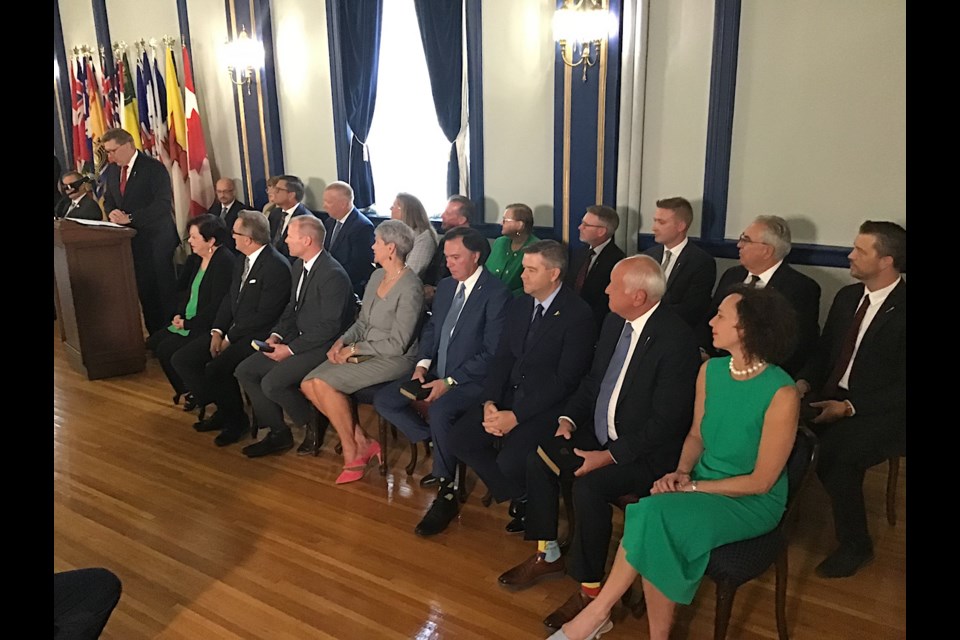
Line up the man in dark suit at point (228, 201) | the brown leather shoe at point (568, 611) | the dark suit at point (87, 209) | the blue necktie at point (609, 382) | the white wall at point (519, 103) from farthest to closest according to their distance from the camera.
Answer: the man in dark suit at point (228, 201), the dark suit at point (87, 209), the white wall at point (519, 103), the blue necktie at point (609, 382), the brown leather shoe at point (568, 611)

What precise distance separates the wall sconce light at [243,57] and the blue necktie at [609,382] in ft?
17.8

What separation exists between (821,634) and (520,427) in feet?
4.53

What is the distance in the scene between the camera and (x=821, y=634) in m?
2.52

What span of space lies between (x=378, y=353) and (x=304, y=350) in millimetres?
539

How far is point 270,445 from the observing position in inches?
164

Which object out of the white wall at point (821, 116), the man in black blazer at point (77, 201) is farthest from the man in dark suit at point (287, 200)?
the white wall at point (821, 116)

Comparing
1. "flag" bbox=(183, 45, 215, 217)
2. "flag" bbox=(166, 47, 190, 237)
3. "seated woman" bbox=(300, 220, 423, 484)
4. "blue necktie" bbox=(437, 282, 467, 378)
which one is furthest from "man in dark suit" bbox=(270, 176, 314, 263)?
"blue necktie" bbox=(437, 282, 467, 378)

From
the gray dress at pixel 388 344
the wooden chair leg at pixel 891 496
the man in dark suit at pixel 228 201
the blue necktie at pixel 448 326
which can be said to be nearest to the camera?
the wooden chair leg at pixel 891 496

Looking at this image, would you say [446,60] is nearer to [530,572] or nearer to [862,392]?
[862,392]

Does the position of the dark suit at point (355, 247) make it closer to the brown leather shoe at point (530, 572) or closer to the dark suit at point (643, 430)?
the brown leather shoe at point (530, 572)

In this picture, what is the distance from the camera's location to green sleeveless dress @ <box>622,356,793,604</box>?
2227 millimetres

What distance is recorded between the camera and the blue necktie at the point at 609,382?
2809mm

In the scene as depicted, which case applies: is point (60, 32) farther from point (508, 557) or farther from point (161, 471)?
point (508, 557)

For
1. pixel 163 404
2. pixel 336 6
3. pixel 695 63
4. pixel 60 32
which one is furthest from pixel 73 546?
pixel 60 32
